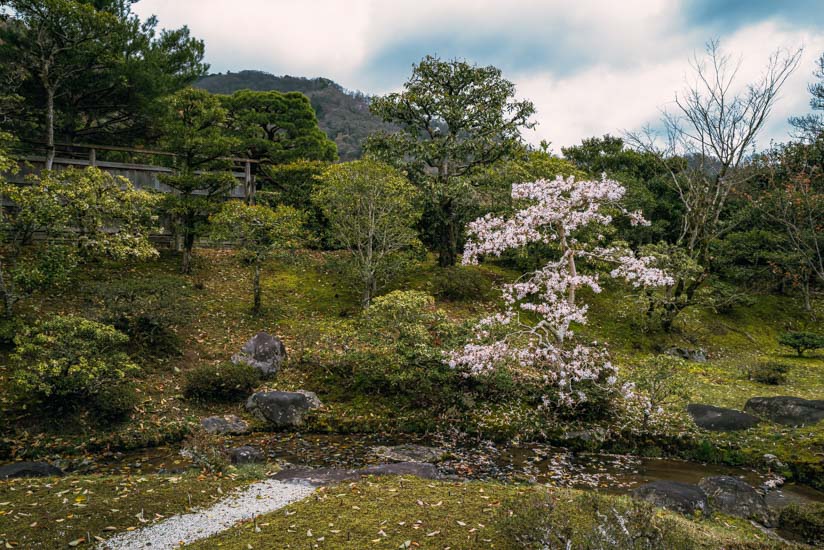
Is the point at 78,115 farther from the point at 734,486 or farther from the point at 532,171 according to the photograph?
the point at 734,486

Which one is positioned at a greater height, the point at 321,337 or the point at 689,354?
the point at 321,337

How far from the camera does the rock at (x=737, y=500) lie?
8.09 metres

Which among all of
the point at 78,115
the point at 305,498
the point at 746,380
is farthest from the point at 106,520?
the point at 78,115

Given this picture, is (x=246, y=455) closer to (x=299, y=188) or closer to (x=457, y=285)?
(x=457, y=285)

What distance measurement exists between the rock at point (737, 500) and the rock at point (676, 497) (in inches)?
9.6

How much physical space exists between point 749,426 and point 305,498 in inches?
432

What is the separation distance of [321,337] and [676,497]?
10469 mm

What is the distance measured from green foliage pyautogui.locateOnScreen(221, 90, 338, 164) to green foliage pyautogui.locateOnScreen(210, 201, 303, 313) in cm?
1145

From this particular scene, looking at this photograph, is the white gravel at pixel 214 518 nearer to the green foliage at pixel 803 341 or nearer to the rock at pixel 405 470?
the rock at pixel 405 470

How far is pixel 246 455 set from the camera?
9.91 meters

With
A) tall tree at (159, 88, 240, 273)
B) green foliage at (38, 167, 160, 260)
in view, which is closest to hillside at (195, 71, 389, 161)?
tall tree at (159, 88, 240, 273)

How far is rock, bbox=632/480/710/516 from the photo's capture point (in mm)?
→ 7945

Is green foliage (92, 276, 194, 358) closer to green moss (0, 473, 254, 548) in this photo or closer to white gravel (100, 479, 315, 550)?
green moss (0, 473, 254, 548)

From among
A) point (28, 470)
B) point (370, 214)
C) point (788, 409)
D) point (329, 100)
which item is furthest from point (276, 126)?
point (329, 100)
